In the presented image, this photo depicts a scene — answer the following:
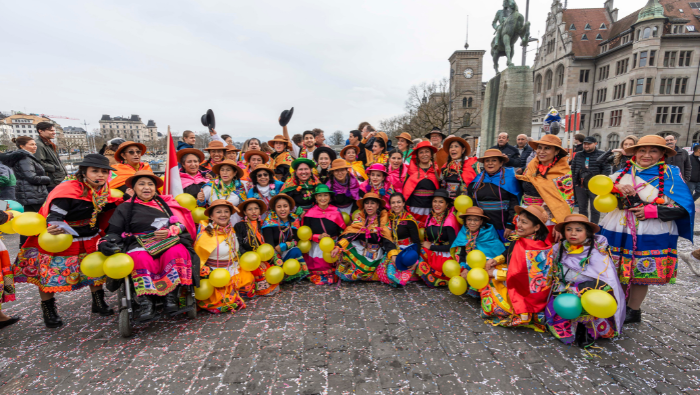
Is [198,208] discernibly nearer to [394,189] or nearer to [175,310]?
[175,310]

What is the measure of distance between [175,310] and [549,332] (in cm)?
417

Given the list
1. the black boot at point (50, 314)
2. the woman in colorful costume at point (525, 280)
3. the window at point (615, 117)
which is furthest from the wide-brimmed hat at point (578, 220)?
the window at point (615, 117)

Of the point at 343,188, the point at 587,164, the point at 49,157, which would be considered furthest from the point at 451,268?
the point at 49,157

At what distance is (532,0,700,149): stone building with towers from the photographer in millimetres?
34156

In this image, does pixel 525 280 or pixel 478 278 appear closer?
pixel 525 280

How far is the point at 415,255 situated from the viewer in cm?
468

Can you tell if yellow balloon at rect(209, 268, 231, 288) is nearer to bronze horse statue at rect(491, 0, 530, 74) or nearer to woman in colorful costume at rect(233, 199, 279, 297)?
woman in colorful costume at rect(233, 199, 279, 297)

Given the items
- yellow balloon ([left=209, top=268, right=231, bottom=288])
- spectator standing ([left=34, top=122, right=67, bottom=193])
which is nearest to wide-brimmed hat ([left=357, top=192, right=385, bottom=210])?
yellow balloon ([left=209, top=268, right=231, bottom=288])

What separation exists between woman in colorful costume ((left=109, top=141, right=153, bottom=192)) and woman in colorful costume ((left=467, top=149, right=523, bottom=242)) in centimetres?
463

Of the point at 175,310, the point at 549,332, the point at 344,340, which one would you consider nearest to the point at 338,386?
the point at 344,340

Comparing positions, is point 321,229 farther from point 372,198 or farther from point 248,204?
point 248,204

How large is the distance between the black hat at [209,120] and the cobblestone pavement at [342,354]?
4195 millimetres

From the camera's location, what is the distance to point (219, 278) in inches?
154

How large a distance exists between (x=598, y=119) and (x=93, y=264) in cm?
5080
